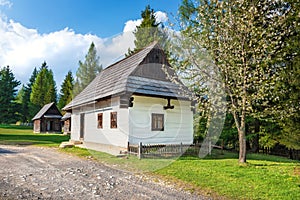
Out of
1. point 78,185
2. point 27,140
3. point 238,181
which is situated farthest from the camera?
point 27,140

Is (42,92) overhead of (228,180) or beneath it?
overhead

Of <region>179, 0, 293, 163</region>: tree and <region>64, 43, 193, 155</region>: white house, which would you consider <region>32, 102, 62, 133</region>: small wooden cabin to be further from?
<region>179, 0, 293, 163</region>: tree

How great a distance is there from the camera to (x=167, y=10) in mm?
11664

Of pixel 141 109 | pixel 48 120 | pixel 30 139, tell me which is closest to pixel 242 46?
pixel 141 109

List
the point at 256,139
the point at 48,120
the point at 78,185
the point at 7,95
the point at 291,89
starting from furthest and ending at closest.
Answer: the point at 7,95 < the point at 48,120 < the point at 256,139 < the point at 291,89 < the point at 78,185

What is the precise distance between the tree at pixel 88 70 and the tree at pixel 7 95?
3221 centimetres

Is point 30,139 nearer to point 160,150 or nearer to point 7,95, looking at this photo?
point 160,150

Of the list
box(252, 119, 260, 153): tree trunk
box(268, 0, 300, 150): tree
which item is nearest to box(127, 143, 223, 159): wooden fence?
box(268, 0, 300, 150): tree

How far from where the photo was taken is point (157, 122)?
1173 cm

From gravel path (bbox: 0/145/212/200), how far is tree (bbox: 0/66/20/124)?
142 ft

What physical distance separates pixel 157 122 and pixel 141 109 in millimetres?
1164

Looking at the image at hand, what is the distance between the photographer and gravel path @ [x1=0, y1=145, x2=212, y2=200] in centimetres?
484

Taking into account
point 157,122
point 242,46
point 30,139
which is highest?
point 242,46

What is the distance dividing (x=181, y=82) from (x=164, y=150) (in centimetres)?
428
